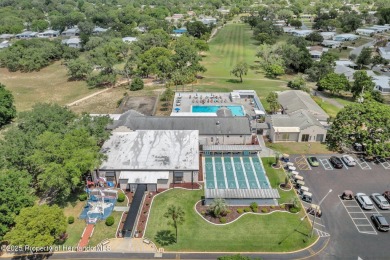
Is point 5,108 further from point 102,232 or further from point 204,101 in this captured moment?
point 102,232

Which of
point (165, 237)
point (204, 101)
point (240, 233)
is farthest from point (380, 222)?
point (204, 101)

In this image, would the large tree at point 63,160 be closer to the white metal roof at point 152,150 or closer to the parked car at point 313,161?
the white metal roof at point 152,150

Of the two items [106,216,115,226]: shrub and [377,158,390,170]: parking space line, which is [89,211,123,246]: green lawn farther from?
[377,158,390,170]: parking space line

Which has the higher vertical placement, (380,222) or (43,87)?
(380,222)

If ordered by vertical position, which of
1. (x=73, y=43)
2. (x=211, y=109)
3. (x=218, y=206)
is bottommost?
(x=73, y=43)

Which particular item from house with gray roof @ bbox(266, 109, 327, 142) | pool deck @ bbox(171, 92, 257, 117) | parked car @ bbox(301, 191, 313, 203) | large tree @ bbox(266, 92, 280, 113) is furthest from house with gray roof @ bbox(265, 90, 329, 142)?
parked car @ bbox(301, 191, 313, 203)

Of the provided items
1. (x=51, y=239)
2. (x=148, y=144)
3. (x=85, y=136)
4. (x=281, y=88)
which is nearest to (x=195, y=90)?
(x=281, y=88)
